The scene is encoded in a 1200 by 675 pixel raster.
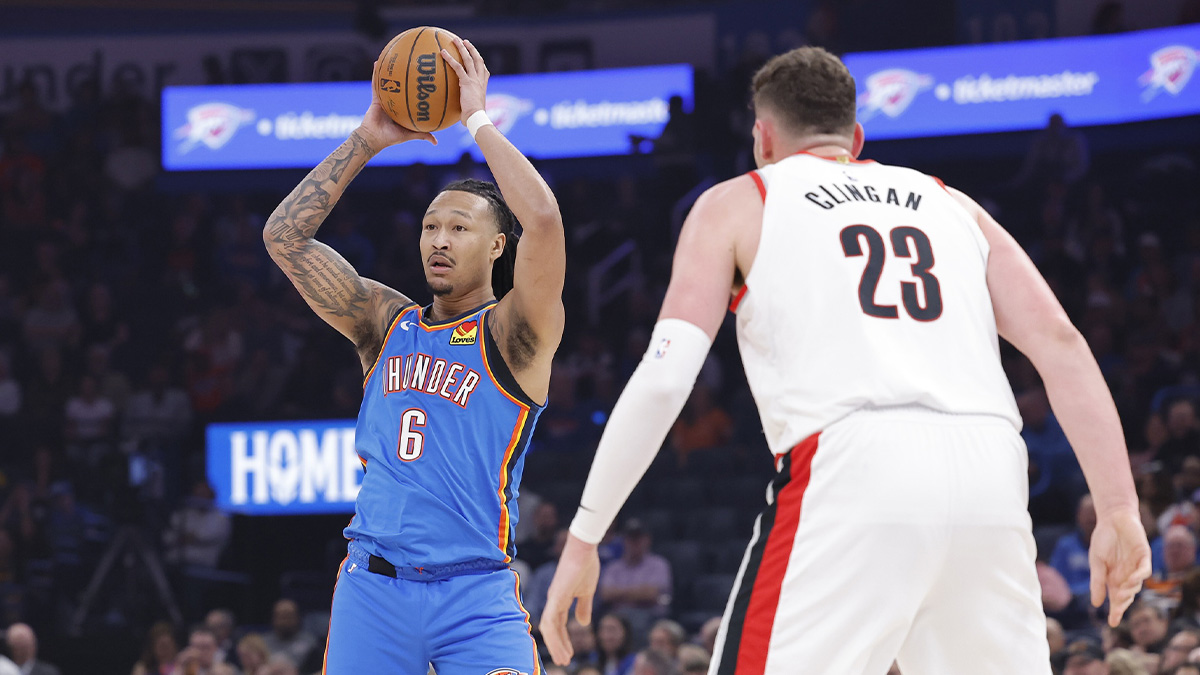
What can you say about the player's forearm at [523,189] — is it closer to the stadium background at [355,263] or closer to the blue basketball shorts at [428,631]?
the blue basketball shorts at [428,631]

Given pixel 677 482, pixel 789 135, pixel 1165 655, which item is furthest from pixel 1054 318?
pixel 677 482

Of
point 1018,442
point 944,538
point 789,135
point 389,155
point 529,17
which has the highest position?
point 529,17

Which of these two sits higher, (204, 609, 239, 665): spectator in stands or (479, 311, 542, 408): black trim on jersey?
(479, 311, 542, 408): black trim on jersey

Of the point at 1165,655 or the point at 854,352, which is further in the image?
the point at 1165,655

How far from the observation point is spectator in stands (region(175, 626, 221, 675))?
996 centimetres

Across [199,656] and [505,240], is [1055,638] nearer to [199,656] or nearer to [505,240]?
[505,240]

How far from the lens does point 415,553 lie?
3.87m

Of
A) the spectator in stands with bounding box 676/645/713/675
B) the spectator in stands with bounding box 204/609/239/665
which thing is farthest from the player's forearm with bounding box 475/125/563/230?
the spectator in stands with bounding box 204/609/239/665

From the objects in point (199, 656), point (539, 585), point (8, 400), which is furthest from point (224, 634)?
point (8, 400)

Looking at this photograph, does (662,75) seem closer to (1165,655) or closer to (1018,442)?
(1165,655)

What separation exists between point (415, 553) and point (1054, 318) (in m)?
1.95

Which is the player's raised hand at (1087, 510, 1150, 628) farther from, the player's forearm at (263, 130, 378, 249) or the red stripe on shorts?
the player's forearm at (263, 130, 378, 249)

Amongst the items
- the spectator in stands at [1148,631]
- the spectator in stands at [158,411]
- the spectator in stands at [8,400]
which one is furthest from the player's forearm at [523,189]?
the spectator in stands at [8,400]

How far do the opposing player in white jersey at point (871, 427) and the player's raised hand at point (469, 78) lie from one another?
1.47 m
